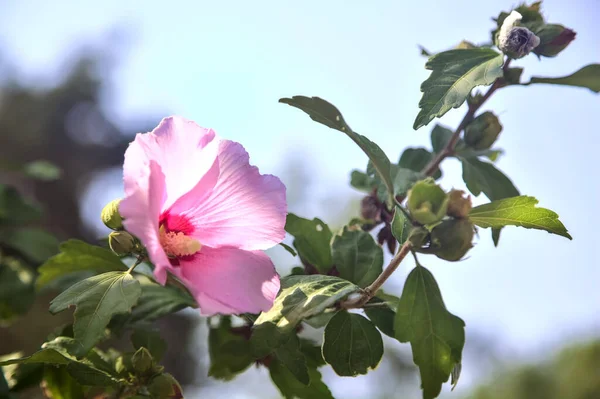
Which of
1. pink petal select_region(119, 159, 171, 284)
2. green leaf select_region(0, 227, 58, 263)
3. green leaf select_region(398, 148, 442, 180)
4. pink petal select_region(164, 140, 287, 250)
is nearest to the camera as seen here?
pink petal select_region(119, 159, 171, 284)

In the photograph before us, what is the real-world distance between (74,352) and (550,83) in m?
0.51

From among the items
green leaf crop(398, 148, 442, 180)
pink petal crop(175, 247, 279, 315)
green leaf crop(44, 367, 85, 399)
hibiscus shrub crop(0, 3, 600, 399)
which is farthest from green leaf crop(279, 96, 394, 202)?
green leaf crop(44, 367, 85, 399)

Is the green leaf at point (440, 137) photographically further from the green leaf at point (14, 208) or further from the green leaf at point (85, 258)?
the green leaf at point (14, 208)

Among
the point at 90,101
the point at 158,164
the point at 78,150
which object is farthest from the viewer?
the point at 90,101

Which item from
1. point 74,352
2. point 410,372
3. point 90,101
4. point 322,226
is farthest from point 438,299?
point 90,101

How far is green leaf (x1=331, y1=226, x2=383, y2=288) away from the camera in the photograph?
563mm

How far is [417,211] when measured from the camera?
43 centimetres

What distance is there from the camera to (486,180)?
0.64 m

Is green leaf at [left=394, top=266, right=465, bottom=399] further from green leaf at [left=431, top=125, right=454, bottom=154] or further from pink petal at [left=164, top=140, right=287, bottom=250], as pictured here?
green leaf at [left=431, top=125, right=454, bottom=154]

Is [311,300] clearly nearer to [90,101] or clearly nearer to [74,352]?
[74,352]

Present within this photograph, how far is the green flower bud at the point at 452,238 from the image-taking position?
0.44 m

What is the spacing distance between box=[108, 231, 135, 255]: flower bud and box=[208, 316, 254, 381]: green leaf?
20 centimetres

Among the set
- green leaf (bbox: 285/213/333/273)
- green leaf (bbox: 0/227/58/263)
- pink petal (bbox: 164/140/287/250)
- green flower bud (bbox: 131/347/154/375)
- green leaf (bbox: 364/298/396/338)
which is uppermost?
pink petal (bbox: 164/140/287/250)

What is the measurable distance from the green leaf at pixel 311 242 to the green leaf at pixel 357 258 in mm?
27
